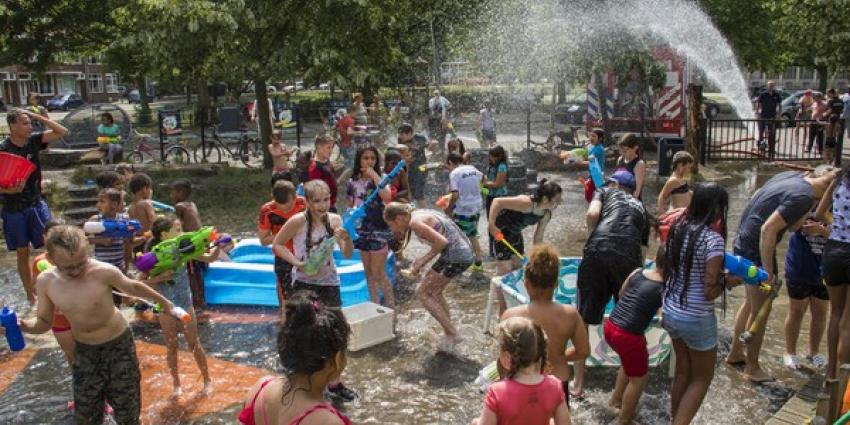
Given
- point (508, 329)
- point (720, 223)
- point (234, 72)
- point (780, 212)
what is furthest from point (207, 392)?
point (234, 72)

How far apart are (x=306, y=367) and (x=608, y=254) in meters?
3.00

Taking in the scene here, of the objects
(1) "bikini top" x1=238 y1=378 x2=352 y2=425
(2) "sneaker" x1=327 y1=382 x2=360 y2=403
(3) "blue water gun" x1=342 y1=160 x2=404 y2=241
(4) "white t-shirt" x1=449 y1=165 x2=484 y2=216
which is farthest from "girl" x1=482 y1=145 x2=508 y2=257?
(1) "bikini top" x1=238 y1=378 x2=352 y2=425

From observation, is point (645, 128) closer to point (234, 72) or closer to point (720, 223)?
point (234, 72)

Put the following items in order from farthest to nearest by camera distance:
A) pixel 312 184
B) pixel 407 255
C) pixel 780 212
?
1. pixel 407 255
2. pixel 312 184
3. pixel 780 212

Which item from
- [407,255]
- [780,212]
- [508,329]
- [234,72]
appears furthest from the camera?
[234,72]

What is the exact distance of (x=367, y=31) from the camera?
14508 millimetres

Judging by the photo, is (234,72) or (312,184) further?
(234,72)

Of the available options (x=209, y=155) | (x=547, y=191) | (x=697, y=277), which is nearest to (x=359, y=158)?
(x=547, y=191)

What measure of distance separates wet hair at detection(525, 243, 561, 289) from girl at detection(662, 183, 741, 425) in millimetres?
729

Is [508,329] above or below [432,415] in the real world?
above

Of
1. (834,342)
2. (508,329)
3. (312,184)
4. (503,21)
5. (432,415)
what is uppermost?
(503,21)

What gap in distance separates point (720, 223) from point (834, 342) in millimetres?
1442

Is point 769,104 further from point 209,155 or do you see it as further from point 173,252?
point 173,252

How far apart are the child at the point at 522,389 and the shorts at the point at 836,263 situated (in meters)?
2.84
